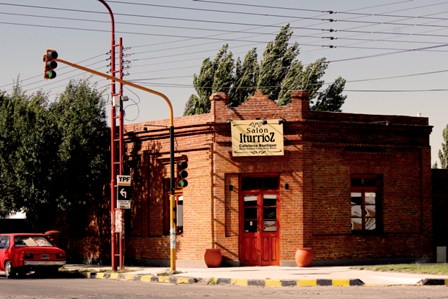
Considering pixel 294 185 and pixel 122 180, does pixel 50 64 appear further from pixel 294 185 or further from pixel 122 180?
pixel 294 185

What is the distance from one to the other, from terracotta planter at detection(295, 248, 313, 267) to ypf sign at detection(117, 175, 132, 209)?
20.5 ft

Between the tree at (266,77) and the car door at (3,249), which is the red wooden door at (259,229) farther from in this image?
the tree at (266,77)

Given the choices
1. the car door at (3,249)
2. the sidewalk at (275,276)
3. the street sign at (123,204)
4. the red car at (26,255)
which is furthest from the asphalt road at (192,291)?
the street sign at (123,204)

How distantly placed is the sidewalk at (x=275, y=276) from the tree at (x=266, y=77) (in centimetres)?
3151

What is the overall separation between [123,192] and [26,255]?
3.99 metres

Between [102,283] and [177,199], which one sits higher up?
[177,199]

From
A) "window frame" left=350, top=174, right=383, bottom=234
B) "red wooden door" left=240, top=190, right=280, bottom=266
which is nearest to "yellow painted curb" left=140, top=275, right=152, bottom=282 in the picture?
"red wooden door" left=240, top=190, right=280, bottom=266

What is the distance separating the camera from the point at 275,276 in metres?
25.3

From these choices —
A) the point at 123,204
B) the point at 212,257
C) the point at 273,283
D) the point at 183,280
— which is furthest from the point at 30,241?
the point at 273,283

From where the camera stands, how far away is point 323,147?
1201 inches

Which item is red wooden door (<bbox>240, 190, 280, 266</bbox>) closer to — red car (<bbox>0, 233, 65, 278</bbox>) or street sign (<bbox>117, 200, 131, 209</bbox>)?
street sign (<bbox>117, 200, 131, 209</bbox>)

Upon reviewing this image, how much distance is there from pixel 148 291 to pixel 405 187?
1415 centimetres

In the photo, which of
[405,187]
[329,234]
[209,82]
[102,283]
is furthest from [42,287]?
[209,82]

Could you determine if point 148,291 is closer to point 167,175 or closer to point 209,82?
point 167,175
